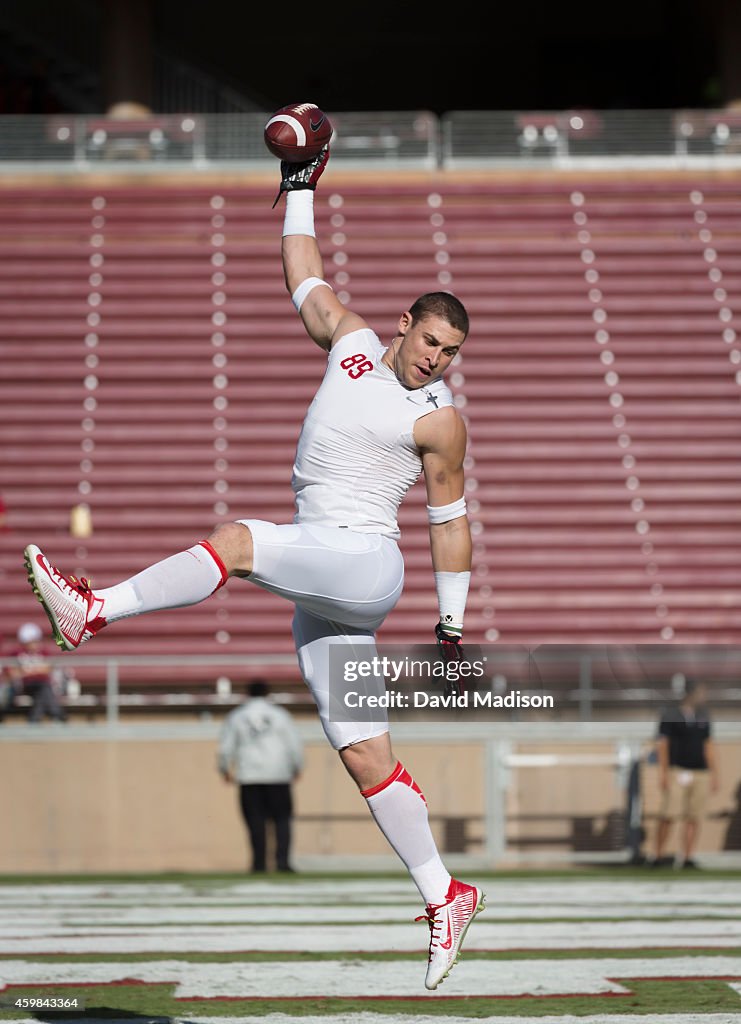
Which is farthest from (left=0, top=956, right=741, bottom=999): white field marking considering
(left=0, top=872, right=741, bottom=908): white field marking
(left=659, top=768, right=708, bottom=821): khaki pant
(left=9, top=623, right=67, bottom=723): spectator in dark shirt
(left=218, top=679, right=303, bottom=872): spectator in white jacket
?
(left=9, top=623, right=67, bottom=723): spectator in dark shirt

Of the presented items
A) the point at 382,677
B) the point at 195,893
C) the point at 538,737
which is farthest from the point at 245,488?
the point at 382,677

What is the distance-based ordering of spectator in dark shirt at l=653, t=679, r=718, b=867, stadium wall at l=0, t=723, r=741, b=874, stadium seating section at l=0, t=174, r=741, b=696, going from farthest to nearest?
stadium seating section at l=0, t=174, r=741, b=696 < stadium wall at l=0, t=723, r=741, b=874 < spectator in dark shirt at l=653, t=679, r=718, b=867

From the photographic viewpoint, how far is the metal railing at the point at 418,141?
18.3 metres

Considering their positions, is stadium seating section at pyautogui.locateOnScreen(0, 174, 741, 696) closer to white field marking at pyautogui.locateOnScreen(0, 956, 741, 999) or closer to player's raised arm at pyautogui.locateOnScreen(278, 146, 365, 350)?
white field marking at pyautogui.locateOnScreen(0, 956, 741, 999)

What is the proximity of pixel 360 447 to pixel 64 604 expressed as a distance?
3.06 ft

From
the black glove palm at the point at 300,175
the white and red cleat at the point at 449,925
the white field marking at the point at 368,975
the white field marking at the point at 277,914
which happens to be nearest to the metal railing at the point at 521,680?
the white field marking at the point at 277,914

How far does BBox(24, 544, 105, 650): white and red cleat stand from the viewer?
13.2 ft

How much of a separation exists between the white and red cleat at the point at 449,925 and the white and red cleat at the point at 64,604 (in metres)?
1.27

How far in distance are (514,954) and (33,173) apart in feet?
47.8

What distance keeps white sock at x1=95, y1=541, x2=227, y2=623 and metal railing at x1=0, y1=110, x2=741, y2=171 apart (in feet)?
48.5

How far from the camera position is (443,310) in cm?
441

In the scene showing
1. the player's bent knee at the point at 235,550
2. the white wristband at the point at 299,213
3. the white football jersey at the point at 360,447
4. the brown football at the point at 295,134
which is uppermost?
the brown football at the point at 295,134

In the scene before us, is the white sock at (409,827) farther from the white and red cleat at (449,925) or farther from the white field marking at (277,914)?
the white field marking at (277,914)

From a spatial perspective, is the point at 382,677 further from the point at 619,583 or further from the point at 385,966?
the point at 619,583
